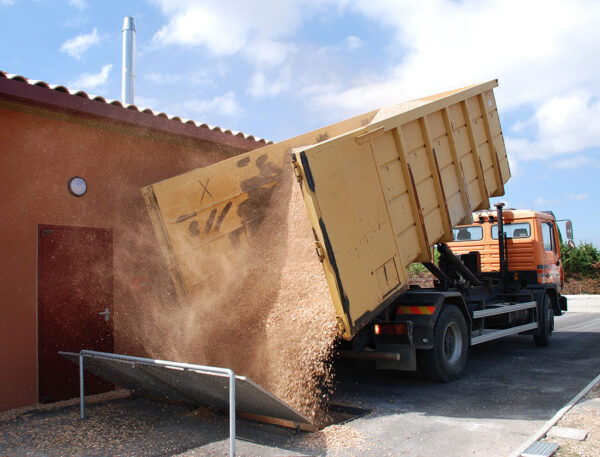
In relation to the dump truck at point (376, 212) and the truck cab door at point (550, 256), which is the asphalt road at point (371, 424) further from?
the truck cab door at point (550, 256)

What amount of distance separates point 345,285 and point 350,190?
3.05 feet

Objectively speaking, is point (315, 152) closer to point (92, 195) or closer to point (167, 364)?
point (167, 364)

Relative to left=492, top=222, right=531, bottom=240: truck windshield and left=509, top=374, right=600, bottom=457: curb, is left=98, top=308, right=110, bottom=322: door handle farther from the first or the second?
left=492, top=222, right=531, bottom=240: truck windshield

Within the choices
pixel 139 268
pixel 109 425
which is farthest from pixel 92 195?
pixel 109 425

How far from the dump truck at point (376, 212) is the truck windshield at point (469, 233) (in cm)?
223

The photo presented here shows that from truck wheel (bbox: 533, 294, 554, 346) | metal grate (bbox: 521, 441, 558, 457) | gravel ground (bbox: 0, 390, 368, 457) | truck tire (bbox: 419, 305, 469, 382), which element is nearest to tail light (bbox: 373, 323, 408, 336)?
truck tire (bbox: 419, 305, 469, 382)

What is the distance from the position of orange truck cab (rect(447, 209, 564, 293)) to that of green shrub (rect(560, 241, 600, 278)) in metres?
18.0

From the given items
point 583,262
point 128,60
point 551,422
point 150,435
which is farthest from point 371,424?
point 583,262

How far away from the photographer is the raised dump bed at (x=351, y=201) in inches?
195

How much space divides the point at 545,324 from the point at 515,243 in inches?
61.0

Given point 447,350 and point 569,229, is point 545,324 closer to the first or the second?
point 569,229

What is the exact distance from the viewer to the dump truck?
16.5ft

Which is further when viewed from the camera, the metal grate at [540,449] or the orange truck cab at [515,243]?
the orange truck cab at [515,243]

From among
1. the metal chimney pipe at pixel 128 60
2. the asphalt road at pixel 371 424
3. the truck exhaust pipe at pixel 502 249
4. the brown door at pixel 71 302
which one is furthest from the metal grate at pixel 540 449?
the metal chimney pipe at pixel 128 60
